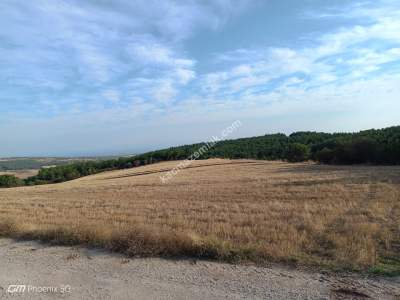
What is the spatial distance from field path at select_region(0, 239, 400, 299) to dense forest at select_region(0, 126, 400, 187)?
2205 inches

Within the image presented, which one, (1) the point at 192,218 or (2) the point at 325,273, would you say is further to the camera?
(1) the point at 192,218

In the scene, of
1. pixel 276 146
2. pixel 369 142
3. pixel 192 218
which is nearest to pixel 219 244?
pixel 192 218

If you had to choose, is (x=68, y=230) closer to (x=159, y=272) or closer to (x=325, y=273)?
(x=159, y=272)

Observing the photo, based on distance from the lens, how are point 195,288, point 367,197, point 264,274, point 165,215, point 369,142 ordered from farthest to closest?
point 369,142
point 367,197
point 165,215
point 264,274
point 195,288

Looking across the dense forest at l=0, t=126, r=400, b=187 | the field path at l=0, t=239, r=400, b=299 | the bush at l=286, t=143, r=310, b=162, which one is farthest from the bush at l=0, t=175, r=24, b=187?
the field path at l=0, t=239, r=400, b=299

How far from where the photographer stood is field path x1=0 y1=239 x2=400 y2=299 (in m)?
5.00

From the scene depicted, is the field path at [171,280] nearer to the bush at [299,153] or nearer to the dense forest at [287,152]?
the dense forest at [287,152]

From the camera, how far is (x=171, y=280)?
219 inches

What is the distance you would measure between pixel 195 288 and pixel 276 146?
291ft

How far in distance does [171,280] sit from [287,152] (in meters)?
77.6

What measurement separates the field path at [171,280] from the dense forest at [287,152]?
56.0m

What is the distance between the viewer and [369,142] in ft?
197

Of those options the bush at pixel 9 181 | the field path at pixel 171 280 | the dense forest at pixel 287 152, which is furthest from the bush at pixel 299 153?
the field path at pixel 171 280

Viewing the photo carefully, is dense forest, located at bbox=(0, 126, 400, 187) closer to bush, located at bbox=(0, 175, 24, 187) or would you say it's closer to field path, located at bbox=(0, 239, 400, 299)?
bush, located at bbox=(0, 175, 24, 187)
